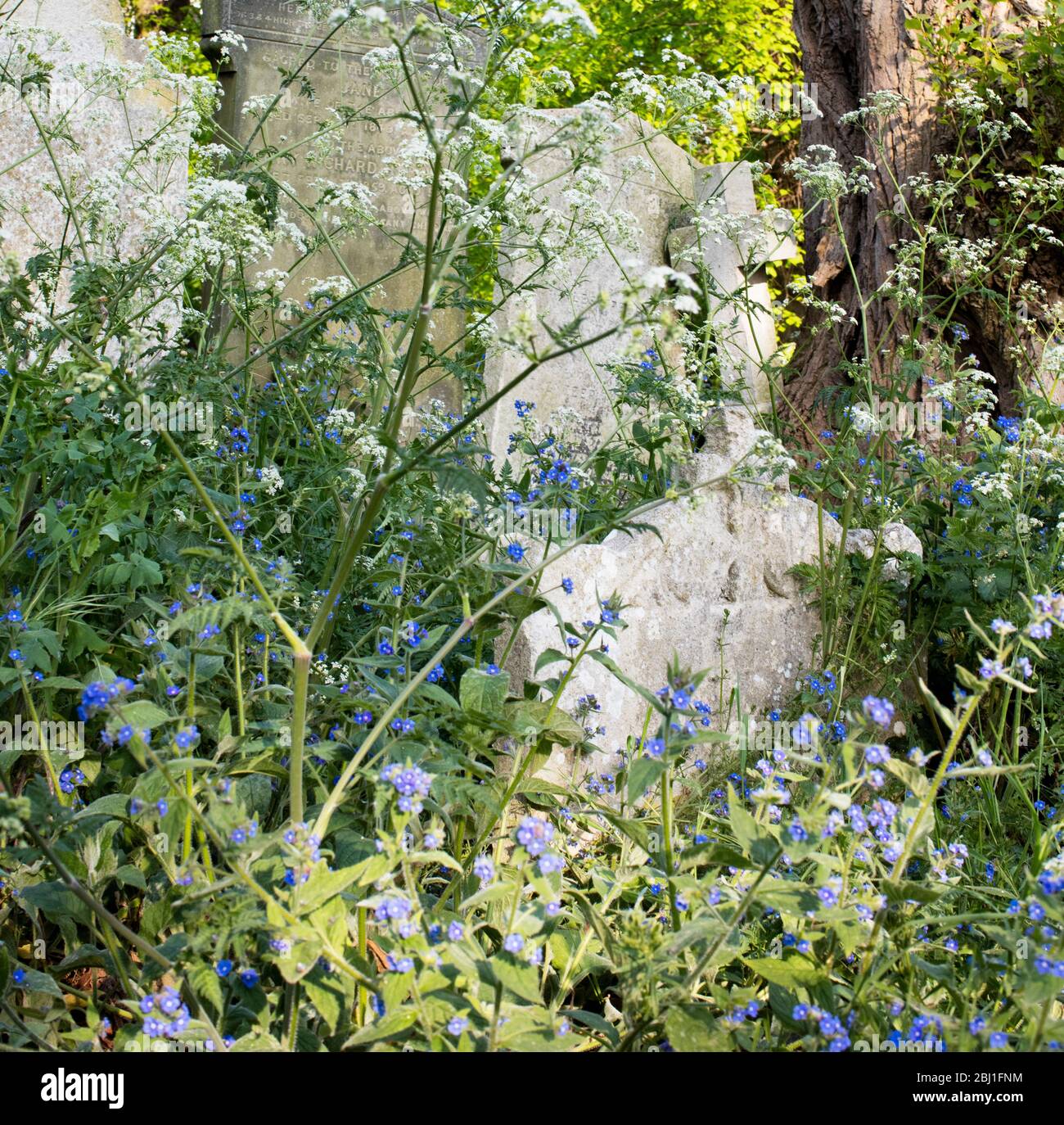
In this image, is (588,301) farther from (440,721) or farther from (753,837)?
(753,837)

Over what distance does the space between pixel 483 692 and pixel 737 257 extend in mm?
4875

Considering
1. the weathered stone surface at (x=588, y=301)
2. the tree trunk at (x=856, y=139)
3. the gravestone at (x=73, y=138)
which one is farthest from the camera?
the tree trunk at (x=856, y=139)

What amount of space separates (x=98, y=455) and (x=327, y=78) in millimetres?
3963

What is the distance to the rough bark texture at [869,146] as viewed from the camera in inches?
216

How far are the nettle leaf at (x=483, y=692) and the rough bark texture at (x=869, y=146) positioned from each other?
11.4 ft

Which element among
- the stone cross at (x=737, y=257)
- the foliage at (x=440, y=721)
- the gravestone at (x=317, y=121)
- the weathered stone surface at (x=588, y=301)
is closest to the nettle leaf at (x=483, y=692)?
the foliage at (x=440, y=721)

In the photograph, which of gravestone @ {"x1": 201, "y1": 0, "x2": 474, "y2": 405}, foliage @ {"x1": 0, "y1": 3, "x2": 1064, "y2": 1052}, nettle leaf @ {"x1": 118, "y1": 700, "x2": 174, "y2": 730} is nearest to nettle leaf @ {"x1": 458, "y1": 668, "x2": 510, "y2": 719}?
foliage @ {"x1": 0, "y1": 3, "x2": 1064, "y2": 1052}

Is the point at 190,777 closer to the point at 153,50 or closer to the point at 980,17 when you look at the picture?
the point at 153,50

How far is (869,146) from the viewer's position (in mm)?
5789

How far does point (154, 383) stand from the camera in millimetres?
3168

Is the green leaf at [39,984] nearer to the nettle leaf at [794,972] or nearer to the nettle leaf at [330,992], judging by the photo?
the nettle leaf at [330,992]
